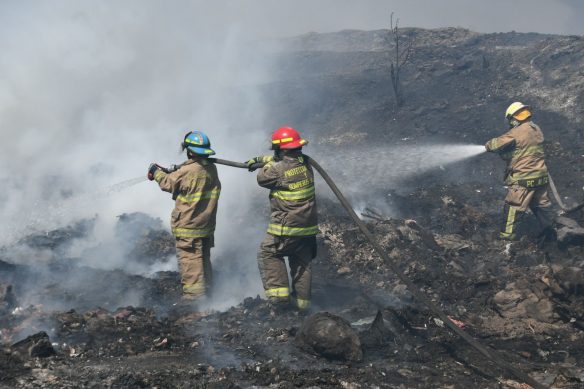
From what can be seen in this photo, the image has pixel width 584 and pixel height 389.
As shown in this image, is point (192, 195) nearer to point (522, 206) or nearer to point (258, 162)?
point (258, 162)

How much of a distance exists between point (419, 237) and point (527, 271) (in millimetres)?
1548

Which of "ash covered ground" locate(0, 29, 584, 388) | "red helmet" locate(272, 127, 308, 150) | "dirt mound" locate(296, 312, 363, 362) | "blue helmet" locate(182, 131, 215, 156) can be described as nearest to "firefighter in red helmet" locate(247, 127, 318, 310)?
"red helmet" locate(272, 127, 308, 150)

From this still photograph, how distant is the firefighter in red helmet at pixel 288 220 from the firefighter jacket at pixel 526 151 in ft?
12.0

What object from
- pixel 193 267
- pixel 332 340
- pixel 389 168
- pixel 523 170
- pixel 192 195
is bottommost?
pixel 332 340

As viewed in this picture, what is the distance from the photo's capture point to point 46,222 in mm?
8648

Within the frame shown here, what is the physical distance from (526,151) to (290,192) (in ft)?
13.7

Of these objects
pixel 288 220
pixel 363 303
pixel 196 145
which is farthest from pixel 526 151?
pixel 196 145

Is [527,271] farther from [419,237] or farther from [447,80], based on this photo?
[447,80]

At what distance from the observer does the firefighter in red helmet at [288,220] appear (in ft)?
19.6

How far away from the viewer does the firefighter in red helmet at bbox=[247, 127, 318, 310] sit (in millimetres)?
5984

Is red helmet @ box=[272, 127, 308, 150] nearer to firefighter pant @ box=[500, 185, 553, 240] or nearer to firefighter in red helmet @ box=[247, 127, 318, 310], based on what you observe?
firefighter in red helmet @ box=[247, 127, 318, 310]

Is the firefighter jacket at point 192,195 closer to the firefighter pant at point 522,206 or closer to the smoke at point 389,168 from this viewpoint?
the smoke at point 389,168

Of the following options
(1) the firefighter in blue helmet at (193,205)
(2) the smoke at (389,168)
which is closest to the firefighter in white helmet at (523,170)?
(2) the smoke at (389,168)

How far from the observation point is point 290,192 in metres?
6.02
